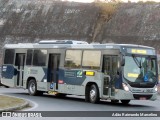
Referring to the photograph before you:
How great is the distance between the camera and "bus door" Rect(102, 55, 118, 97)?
21078mm

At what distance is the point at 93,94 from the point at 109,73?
1.41m

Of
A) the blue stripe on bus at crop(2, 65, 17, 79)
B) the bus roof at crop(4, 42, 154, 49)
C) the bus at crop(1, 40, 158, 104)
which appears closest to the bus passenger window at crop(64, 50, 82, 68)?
the bus at crop(1, 40, 158, 104)

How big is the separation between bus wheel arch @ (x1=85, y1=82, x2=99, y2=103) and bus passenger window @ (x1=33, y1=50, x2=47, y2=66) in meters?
4.36

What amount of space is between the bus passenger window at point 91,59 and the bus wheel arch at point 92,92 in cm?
87

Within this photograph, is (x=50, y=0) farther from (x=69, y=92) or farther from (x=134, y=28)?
(x=69, y=92)

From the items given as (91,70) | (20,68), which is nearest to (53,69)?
(20,68)

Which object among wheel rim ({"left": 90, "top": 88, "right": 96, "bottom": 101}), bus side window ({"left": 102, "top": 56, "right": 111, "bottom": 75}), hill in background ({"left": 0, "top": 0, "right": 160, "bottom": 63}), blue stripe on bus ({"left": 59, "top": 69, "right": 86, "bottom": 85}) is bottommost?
wheel rim ({"left": 90, "top": 88, "right": 96, "bottom": 101})

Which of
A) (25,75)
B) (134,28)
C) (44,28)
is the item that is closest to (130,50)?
(25,75)

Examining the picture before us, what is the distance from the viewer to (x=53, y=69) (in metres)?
25.4

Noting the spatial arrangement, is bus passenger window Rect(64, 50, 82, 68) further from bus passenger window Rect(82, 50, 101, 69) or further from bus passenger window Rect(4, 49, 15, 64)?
bus passenger window Rect(4, 49, 15, 64)

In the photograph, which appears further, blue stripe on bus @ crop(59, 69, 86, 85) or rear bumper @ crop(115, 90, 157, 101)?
blue stripe on bus @ crop(59, 69, 86, 85)

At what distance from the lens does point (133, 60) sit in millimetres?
21234

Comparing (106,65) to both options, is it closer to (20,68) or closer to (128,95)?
(128,95)

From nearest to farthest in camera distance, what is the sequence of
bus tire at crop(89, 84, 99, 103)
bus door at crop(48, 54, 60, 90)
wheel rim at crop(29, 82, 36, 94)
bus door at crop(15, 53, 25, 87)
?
bus tire at crop(89, 84, 99, 103), bus door at crop(48, 54, 60, 90), wheel rim at crop(29, 82, 36, 94), bus door at crop(15, 53, 25, 87)
